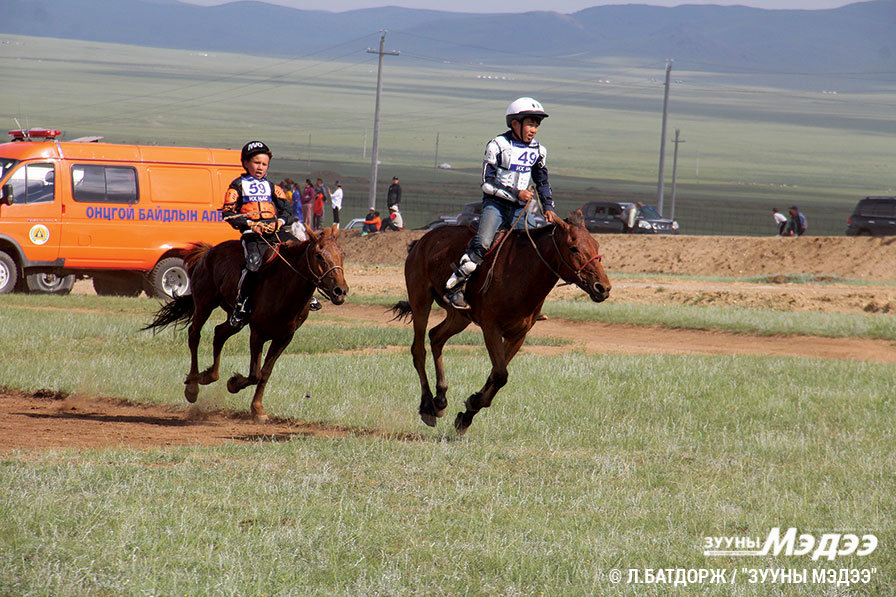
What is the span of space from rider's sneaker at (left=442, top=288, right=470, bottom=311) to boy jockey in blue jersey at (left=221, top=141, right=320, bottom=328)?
2.03 meters

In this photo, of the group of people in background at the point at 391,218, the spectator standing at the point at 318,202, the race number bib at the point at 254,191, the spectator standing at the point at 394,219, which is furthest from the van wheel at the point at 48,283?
the spectator standing at the point at 394,219

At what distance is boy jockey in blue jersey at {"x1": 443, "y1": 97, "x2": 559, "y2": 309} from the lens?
33.7ft

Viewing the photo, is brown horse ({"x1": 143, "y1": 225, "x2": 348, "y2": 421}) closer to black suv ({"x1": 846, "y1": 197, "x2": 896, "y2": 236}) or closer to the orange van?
the orange van

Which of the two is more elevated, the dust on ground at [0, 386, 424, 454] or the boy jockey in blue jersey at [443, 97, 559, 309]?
the boy jockey in blue jersey at [443, 97, 559, 309]

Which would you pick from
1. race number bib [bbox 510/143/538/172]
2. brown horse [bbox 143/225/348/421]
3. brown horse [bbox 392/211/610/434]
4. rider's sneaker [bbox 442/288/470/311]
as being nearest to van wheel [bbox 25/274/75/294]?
→ brown horse [bbox 143/225/348/421]

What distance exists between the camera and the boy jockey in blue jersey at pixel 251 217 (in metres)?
11.3

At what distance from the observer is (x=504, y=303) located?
1012 centimetres

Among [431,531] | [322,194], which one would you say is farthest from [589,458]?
[322,194]

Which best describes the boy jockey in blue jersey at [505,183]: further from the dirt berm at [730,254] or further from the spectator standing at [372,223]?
the spectator standing at [372,223]

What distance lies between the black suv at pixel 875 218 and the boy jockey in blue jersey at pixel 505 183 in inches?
1355

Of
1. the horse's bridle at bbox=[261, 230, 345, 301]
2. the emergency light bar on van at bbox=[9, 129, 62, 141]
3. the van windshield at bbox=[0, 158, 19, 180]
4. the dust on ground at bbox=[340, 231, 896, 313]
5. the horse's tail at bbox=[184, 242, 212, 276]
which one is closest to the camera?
the horse's bridle at bbox=[261, 230, 345, 301]

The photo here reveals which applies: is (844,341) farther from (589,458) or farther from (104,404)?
(104,404)

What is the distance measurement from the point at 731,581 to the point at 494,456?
3.33m

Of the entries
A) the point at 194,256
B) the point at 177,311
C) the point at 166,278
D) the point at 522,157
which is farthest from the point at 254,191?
the point at 166,278
